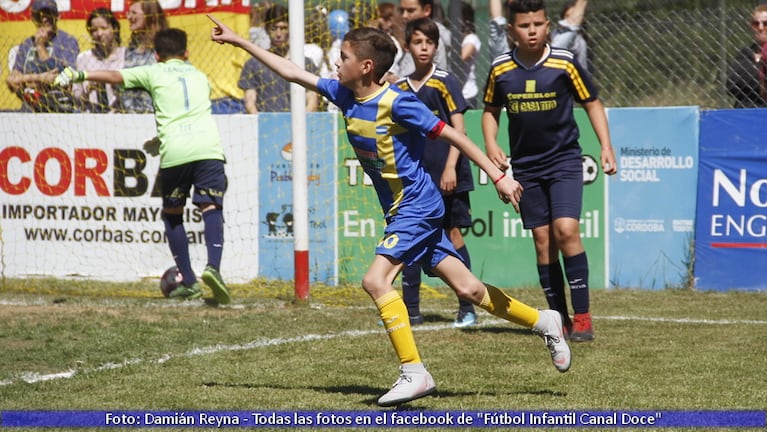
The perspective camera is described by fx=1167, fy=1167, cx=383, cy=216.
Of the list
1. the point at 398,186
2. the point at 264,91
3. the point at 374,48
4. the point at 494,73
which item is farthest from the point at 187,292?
the point at 374,48

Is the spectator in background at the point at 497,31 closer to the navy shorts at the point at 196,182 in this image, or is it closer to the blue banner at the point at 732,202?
the blue banner at the point at 732,202

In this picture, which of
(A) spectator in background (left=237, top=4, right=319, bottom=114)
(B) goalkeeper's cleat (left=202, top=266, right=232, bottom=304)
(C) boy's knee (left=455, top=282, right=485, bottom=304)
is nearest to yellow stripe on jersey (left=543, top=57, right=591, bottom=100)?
(C) boy's knee (left=455, top=282, right=485, bottom=304)

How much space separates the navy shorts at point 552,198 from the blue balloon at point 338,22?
12.7ft

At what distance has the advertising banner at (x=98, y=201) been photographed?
11.1 meters

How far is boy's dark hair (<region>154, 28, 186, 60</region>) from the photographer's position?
388 inches

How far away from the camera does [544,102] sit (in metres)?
7.51

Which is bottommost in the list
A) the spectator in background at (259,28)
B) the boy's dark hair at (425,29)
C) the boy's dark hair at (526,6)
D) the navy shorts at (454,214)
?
the navy shorts at (454,214)

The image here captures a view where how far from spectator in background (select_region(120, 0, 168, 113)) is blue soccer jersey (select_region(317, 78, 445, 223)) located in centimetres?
594

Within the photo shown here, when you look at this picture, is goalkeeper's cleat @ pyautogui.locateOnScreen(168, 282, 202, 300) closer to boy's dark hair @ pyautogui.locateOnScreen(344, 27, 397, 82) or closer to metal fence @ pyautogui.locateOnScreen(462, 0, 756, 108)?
boy's dark hair @ pyautogui.locateOnScreen(344, 27, 397, 82)

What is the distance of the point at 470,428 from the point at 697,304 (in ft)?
15.9

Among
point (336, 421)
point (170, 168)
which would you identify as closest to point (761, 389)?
point (336, 421)

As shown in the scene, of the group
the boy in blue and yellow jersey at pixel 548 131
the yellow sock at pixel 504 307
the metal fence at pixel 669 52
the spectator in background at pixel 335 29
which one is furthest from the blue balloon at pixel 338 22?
the yellow sock at pixel 504 307

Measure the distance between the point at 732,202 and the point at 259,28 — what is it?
476 cm

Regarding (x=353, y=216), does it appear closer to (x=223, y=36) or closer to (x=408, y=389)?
(x=223, y=36)
